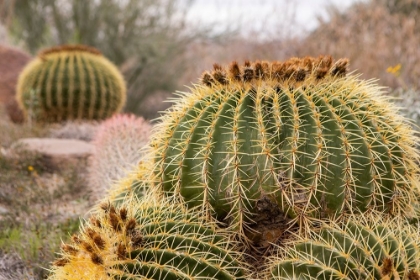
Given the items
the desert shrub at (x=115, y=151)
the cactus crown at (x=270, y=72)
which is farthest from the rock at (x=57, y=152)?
the cactus crown at (x=270, y=72)

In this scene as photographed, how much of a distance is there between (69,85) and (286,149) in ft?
20.1

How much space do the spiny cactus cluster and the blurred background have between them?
264 inches

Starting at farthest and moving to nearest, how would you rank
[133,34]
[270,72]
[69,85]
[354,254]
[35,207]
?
[133,34] → [69,85] → [35,207] → [270,72] → [354,254]

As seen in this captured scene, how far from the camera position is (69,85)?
835 cm

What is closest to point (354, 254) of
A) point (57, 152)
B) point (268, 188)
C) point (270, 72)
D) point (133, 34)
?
point (268, 188)

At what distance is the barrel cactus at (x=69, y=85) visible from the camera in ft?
27.4

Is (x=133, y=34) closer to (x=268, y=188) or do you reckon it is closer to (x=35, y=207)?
(x=35, y=207)

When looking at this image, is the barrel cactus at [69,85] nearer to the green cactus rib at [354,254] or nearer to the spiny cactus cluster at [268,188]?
the spiny cactus cluster at [268,188]

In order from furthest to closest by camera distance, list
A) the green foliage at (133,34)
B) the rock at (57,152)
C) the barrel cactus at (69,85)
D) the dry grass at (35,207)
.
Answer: the green foliage at (133,34), the barrel cactus at (69,85), the rock at (57,152), the dry grass at (35,207)

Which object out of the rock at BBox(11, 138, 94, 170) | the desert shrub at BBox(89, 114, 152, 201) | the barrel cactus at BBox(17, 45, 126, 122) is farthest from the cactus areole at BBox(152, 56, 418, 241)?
the barrel cactus at BBox(17, 45, 126, 122)

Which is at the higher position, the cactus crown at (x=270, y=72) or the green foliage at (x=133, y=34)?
the cactus crown at (x=270, y=72)

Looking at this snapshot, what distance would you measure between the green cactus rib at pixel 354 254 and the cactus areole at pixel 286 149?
0.56 ft

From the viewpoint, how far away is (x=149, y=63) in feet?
41.2

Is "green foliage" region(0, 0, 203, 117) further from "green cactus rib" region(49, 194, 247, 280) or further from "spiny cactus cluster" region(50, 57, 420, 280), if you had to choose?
"green cactus rib" region(49, 194, 247, 280)
